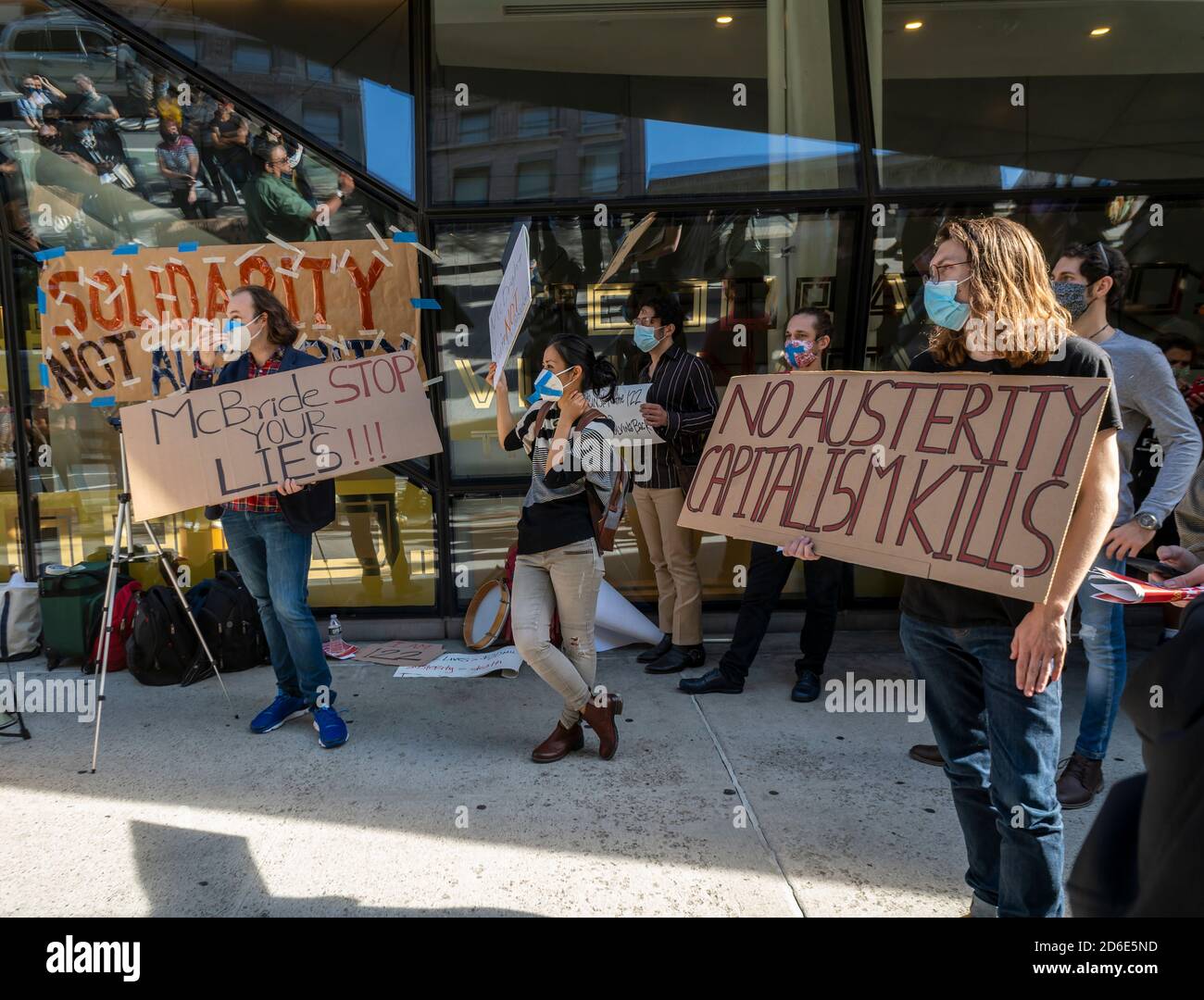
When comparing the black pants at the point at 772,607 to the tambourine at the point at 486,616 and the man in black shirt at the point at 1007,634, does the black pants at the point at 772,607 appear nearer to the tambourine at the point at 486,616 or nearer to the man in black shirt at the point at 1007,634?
the tambourine at the point at 486,616

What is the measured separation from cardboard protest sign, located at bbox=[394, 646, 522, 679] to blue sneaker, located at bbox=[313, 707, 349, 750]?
95cm

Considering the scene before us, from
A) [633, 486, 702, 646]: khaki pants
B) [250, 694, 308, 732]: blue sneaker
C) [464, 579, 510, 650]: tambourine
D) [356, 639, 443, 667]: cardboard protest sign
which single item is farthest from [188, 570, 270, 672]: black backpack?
[633, 486, 702, 646]: khaki pants

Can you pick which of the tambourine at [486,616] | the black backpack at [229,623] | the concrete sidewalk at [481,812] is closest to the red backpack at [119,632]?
the black backpack at [229,623]

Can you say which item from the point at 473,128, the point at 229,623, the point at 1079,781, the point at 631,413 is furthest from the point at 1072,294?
the point at 229,623

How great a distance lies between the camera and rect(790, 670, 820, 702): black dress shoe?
4410mm

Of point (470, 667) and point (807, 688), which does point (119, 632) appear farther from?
point (807, 688)

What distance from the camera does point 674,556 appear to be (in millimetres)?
4918

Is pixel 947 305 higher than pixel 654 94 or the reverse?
the reverse

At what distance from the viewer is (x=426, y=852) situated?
2959 millimetres

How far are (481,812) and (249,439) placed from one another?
1.98 m

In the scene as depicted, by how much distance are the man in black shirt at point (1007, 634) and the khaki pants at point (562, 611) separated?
158 cm

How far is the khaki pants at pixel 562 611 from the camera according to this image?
353 centimetres

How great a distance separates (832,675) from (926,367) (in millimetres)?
2787

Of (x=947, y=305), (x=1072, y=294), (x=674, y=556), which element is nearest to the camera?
(x=947, y=305)
